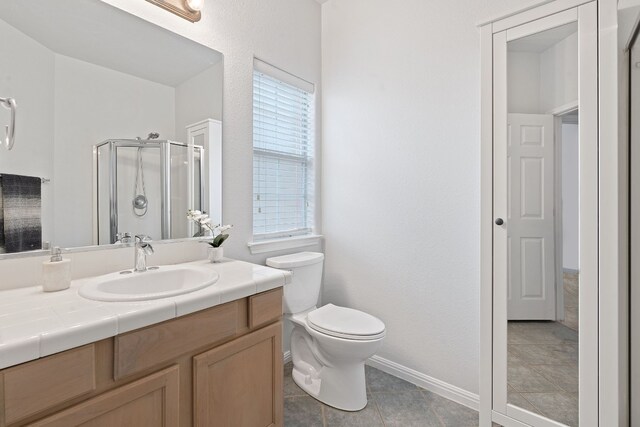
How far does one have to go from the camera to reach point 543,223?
140 centimetres

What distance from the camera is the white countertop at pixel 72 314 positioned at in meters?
0.70

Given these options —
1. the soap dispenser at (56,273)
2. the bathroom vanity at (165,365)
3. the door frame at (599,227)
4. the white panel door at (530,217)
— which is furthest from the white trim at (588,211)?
the soap dispenser at (56,273)

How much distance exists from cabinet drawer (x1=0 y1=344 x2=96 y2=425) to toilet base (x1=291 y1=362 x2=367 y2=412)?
49.2 inches

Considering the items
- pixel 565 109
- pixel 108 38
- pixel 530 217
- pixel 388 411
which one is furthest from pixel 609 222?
pixel 108 38

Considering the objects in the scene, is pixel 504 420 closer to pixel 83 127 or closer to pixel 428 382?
pixel 428 382

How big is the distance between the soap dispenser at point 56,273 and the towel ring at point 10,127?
0.42m

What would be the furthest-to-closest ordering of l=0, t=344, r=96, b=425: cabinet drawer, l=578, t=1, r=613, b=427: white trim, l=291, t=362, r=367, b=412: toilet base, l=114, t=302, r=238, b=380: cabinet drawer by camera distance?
l=291, t=362, r=367, b=412: toilet base
l=578, t=1, r=613, b=427: white trim
l=114, t=302, r=238, b=380: cabinet drawer
l=0, t=344, r=96, b=425: cabinet drawer

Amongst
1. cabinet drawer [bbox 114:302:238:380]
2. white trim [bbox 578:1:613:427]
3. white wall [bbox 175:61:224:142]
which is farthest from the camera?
white wall [bbox 175:61:224:142]

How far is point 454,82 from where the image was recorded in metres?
1.74

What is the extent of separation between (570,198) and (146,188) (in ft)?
6.38

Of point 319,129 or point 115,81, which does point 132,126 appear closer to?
point 115,81

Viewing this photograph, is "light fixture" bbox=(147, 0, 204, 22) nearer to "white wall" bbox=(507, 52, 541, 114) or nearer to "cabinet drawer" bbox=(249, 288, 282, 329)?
"cabinet drawer" bbox=(249, 288, 282, 329)

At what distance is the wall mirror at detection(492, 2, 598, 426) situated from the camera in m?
1.27

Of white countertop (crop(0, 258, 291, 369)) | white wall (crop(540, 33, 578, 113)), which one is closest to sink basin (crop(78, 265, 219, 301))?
white countertop (crop(0, 258, 291, 369))
